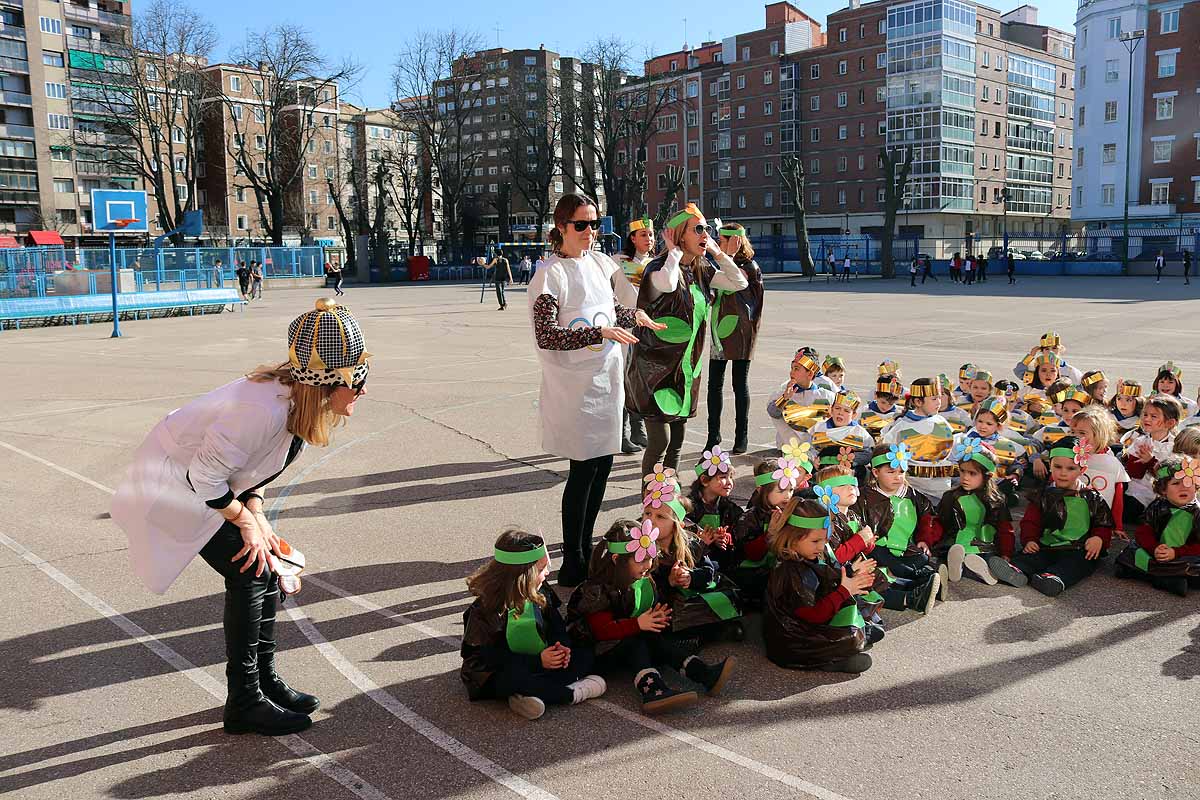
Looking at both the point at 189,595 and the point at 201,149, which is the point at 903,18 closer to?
the point at 201,149

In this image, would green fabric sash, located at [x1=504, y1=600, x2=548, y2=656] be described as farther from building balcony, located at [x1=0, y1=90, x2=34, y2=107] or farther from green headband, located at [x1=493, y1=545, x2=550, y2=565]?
building balcony, located at [x1=0, y1=90, x2=34, y2=107]

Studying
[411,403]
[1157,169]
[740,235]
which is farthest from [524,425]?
[1157,169]

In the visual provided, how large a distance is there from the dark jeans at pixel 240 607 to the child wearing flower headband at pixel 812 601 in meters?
2.28

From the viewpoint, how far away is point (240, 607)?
12.7ft

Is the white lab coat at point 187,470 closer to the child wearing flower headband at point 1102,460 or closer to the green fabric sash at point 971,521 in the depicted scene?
the green fabric sash at point 971,521

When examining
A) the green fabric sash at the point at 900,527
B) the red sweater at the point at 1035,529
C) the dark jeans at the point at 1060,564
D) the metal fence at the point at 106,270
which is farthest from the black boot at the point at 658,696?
the metal fence at the point at 106,270

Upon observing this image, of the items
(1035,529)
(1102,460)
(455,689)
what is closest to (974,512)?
(1035,529)

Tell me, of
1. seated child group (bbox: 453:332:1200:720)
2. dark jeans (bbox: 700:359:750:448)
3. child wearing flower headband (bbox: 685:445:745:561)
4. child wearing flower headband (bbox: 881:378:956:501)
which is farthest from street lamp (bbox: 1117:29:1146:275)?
child wearing flower headband (bbox: 685:445:745:561)

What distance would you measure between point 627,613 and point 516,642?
0.57 metres

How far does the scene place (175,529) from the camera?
144 inches

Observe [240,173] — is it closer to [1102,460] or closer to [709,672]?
[1102,460]

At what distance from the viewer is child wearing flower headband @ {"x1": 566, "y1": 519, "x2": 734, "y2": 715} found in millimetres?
4445

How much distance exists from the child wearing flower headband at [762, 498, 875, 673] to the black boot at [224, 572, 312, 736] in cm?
216

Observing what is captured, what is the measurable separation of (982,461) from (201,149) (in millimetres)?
95315
